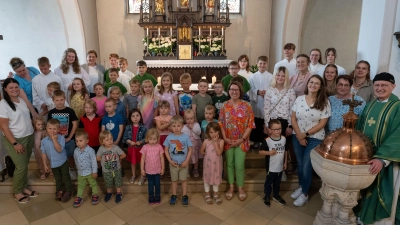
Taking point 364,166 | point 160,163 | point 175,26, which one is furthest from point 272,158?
point 175,26

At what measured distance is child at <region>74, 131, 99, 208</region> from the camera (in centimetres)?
321

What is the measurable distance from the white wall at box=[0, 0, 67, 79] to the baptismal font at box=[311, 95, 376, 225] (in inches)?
320

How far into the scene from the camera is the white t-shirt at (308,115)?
3004 mm

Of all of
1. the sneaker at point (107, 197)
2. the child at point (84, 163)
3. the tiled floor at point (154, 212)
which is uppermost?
the child at point (84, 163)

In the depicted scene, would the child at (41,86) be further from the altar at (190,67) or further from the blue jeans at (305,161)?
the blue jeans at (305,161)

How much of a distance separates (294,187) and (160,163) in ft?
6.34

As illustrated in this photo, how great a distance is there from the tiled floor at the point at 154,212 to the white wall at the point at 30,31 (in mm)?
5902

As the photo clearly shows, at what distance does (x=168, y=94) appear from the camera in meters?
3.86

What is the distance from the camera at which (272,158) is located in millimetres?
3178

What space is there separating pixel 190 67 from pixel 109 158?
4495 mm

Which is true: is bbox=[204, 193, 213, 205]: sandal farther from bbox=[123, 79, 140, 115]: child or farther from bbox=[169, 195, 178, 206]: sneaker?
bbox=[123, 79, 140, 115]: child

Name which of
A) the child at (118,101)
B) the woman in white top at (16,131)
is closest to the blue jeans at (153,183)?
the child at (118,101)

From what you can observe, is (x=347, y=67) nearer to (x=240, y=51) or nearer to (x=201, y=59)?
(x=240, y=51)

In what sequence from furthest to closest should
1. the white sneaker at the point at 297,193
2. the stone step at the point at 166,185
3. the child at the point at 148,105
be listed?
1. the child at the point at 148,105
2. the stone step at the point at 166,185
3. the white sneaker at the point at 297,193
